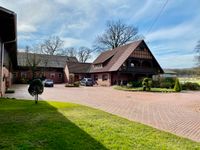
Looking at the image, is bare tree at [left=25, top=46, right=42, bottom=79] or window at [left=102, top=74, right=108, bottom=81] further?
bare tree at [left=25, top=46, right=42, bottom=79]

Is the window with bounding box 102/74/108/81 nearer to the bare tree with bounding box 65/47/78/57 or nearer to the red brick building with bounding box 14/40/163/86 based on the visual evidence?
the red brick building with bounding box 14/40/163/86

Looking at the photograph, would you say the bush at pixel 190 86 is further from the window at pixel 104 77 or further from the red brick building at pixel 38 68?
the red brick building at pixel 38 68

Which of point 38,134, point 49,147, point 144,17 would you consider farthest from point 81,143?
point 144,17

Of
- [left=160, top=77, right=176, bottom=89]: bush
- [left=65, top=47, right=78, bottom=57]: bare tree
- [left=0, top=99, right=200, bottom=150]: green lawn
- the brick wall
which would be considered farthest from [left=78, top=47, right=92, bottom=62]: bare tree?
[left=0, top=99, right=200, bottom=150]: green lawn

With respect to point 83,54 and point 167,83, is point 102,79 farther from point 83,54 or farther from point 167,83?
point 83,54

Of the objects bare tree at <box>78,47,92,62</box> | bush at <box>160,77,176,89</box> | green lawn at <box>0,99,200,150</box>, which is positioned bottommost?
green lawn at <box>0,99,200,150</box>

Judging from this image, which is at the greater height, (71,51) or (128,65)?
(71,51)

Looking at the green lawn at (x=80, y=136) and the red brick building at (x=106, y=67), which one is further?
the red brick building at (x=106, y=67)

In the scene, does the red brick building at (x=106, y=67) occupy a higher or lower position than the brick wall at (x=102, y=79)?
higher

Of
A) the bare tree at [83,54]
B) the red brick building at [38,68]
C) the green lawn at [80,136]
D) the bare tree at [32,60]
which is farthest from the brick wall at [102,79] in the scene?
the green lawn at [80,136]

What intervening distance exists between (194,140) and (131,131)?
172 cm

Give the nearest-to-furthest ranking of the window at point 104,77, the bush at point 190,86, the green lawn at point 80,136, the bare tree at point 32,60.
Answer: the green lawn at point 80,136
the bush at point 190,86
the window at point 104,77
the bare tree at point 32,60

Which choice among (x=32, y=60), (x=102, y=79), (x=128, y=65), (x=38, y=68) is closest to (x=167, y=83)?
(x=128, y=65)

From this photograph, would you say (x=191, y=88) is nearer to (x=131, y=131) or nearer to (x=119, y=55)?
(x=119, y=55)
